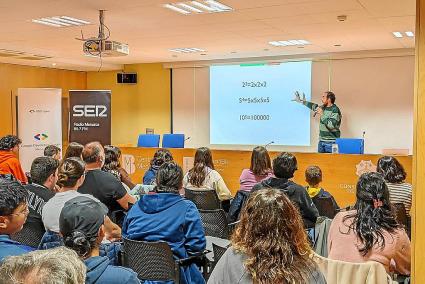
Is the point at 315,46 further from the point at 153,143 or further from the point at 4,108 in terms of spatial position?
the point at 4,108

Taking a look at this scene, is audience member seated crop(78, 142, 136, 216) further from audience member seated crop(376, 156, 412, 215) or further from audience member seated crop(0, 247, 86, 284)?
audience member seated crop(0, 247, 86, 284)

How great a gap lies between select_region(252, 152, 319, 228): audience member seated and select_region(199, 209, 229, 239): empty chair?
1.38 ft

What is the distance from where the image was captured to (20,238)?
3.46 meters

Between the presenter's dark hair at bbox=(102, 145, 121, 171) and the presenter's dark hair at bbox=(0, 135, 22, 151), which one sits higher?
the presenter's dark hair at bbox=(0, 135, 22, 151)

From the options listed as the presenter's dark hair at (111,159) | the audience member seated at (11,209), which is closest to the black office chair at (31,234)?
the audience member seated at (11,209)

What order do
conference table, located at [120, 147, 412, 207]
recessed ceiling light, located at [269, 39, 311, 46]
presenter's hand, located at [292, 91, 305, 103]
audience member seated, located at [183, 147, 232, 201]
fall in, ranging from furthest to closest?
presenter's hand, located at [292, 91, 305, 103]
recessed ceiling light, located at [269, 39, 311, 46]
conference table, located at [120, 147, 412, 207]
audience member seated, located at [183, 147, 232, 201]

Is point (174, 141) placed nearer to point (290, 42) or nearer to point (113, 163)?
point (290, 42)

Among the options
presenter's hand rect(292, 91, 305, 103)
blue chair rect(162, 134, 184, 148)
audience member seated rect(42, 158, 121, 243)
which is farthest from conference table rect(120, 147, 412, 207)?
audience member seated rect(42, 158, 121, 243)

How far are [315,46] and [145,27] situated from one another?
3.45 m

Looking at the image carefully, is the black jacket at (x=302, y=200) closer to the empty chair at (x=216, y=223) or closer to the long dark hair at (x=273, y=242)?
the empty chair at (x=216, y=223)

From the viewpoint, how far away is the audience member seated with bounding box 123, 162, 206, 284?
10.3 feet

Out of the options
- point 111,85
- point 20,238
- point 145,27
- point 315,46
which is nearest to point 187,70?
point 111,85

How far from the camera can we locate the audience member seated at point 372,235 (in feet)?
8.62

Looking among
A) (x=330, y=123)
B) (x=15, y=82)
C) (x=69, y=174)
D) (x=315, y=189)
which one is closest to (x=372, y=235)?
(x=69, y=174)
